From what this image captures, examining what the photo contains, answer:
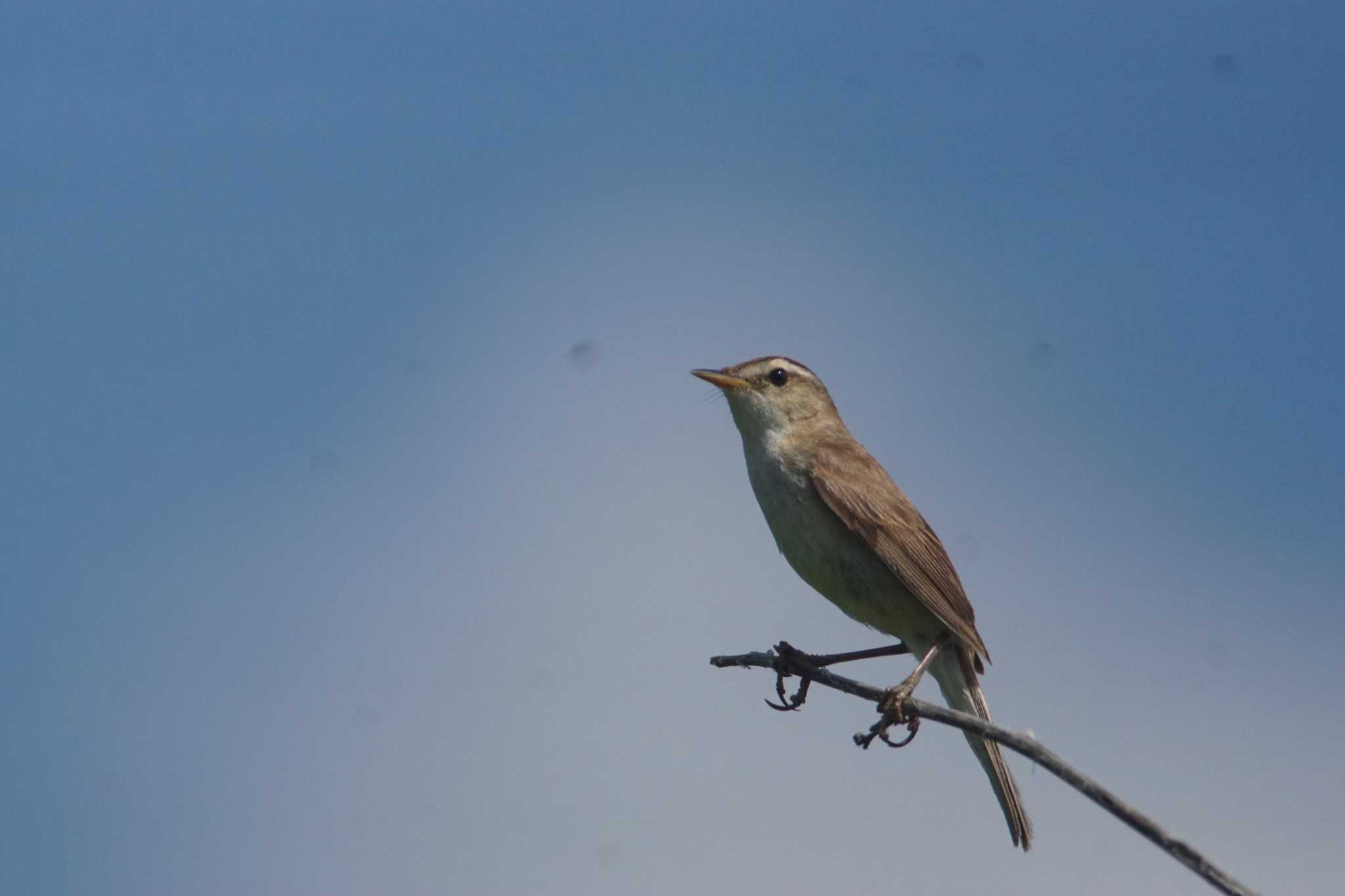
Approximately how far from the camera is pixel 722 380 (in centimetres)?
1004

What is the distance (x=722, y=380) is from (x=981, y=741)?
297 cm

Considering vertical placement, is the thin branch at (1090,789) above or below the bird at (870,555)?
below

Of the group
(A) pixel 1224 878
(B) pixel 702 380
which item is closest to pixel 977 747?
(B) pixel 702 380

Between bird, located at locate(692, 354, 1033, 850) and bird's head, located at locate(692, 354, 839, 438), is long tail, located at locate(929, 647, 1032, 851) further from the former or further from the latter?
bird's head, located at locate(692, 354, 839, 438)

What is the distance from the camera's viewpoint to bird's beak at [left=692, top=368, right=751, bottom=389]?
10.0 meters

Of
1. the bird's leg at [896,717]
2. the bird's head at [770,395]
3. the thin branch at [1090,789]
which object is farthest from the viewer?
the bird's head at [770,395]

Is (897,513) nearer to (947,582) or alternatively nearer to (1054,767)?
(947,582)

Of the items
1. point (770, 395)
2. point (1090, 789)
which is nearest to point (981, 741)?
point (770, 395)

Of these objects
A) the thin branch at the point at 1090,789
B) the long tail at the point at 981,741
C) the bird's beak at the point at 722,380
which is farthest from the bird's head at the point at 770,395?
the thin branch at the point at 1090,789

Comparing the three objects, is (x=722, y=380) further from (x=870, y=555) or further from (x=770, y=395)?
(x=870, y=555)

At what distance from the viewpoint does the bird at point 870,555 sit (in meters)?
9.16

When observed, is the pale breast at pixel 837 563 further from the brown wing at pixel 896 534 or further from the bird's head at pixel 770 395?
the bird's head at pixel 770 395

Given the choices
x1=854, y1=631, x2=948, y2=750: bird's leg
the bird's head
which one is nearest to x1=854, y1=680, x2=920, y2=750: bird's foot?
x1=854, y1=631, x2=948, y2=750: bird's leg

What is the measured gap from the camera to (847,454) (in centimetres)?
982
